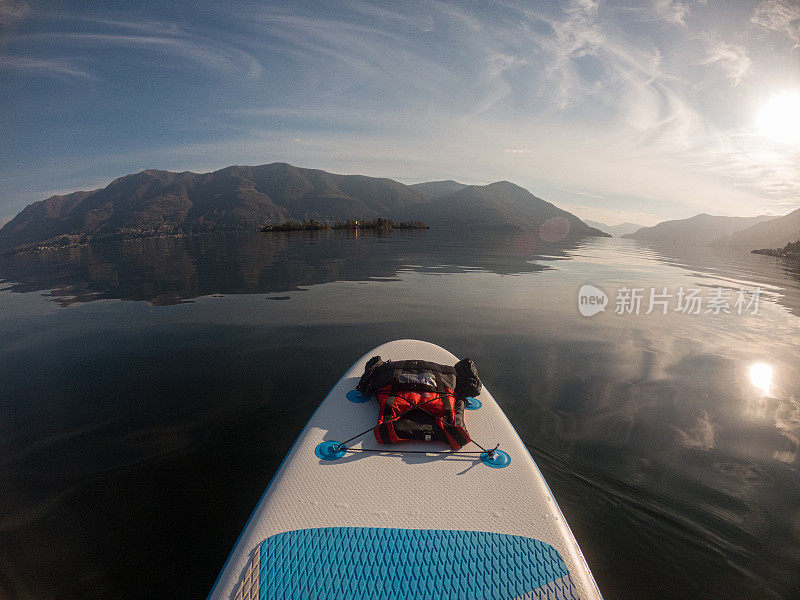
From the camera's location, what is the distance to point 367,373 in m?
5.91

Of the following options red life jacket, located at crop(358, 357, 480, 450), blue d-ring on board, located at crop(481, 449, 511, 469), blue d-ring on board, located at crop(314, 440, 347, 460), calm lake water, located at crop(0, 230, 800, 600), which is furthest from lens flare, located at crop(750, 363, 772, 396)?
blue d-ring on board, located at crop(314, 440, 347, 460)

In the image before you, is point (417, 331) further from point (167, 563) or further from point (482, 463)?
point (167, 563)

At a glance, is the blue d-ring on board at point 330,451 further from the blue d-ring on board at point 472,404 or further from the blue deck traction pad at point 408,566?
the blue d-ring on board at point 472,404

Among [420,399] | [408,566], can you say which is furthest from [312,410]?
[408,566]

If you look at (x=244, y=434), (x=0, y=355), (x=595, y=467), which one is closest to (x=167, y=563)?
(x=244, y=434)

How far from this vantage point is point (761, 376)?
7.92 m

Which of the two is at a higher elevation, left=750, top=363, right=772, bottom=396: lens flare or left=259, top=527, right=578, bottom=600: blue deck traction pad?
left=259, top=527, right=578, bottom=600: blue deck traction pad

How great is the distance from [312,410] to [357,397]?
4.42ft

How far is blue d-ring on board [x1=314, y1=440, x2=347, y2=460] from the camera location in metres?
4.20

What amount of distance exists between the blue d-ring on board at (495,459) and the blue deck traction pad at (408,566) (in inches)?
38.2

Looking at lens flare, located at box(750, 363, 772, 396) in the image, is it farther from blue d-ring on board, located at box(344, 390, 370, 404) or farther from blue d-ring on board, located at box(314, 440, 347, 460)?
blue d-ring on board, located at box(314, 440, 347, 460)

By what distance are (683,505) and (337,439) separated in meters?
4.80

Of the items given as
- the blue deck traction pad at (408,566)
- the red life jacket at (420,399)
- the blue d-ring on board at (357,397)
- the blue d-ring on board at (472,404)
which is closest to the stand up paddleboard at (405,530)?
the blue deck traction pad at (408,566)

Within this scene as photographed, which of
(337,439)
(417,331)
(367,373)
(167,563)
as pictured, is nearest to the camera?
(167,563)
